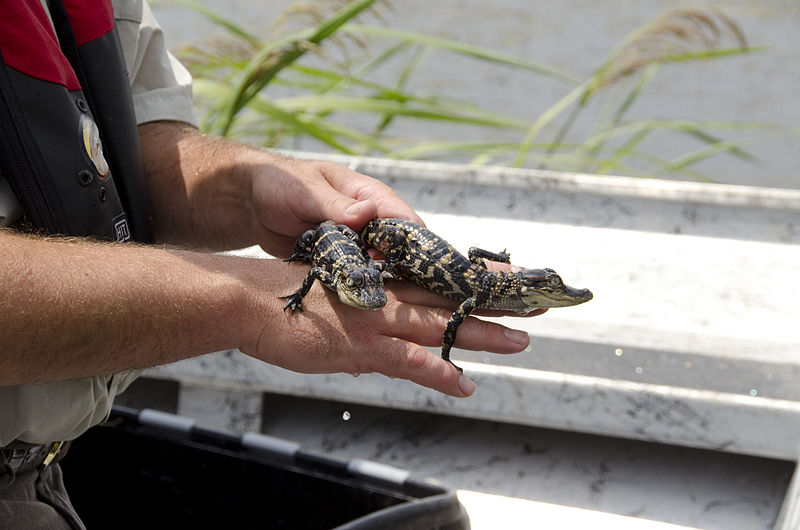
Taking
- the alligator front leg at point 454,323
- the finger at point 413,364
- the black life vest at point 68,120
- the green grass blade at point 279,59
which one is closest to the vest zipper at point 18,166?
the black life vest at point 68,120

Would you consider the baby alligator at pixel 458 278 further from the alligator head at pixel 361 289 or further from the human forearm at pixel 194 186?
the human forearm at pixel 194 186

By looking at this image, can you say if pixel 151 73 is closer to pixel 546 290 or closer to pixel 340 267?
pixel 340 267

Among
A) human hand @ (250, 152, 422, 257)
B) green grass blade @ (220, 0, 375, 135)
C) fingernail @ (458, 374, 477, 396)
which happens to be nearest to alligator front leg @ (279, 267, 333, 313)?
human hand @ (250, 152, 422, 257)

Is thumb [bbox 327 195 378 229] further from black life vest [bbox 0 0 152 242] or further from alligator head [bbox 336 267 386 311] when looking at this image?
black life vest [bbox 0 0 152 242]

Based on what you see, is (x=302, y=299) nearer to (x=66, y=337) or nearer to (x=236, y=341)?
(x=236, y=341)

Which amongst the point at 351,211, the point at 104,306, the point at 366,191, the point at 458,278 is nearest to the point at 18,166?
the point at 104,306
